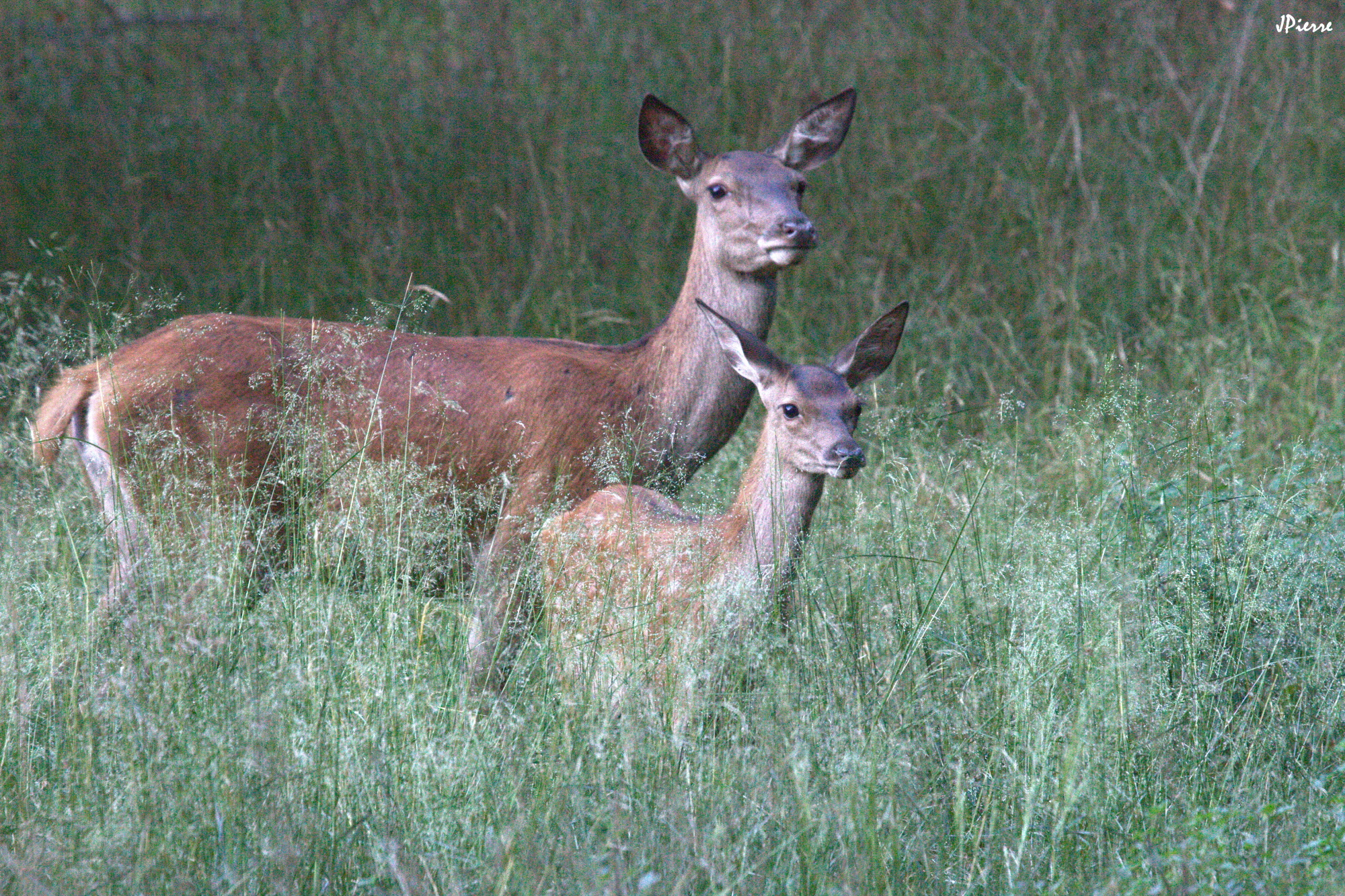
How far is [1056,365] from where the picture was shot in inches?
262

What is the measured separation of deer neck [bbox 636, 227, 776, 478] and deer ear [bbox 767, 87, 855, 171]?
0.65 meters

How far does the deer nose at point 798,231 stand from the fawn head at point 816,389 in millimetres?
406

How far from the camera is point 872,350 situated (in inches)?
A: 178

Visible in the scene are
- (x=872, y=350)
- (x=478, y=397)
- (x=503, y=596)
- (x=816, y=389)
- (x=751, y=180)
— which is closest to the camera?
(x=816, y=389)

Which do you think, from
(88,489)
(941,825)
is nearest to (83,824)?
(941,825)

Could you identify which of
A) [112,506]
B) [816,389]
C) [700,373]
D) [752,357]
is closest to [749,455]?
[700,373]

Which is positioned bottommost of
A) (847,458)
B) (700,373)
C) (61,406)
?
(61,406)

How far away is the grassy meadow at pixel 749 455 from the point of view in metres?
3.00

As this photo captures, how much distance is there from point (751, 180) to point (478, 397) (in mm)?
1101

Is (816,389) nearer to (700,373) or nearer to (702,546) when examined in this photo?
(702,546)

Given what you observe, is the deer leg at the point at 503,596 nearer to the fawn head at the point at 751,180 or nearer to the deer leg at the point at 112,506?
the deer leg at the point at 112,506

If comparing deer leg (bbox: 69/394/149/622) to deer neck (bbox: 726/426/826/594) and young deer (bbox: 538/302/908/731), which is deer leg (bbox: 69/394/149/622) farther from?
deer neck (bbox: 726/426/826/594)

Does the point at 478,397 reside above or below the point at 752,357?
below

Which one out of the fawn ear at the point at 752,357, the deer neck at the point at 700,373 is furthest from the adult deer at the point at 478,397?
the fawn ear at the point at 752,357
